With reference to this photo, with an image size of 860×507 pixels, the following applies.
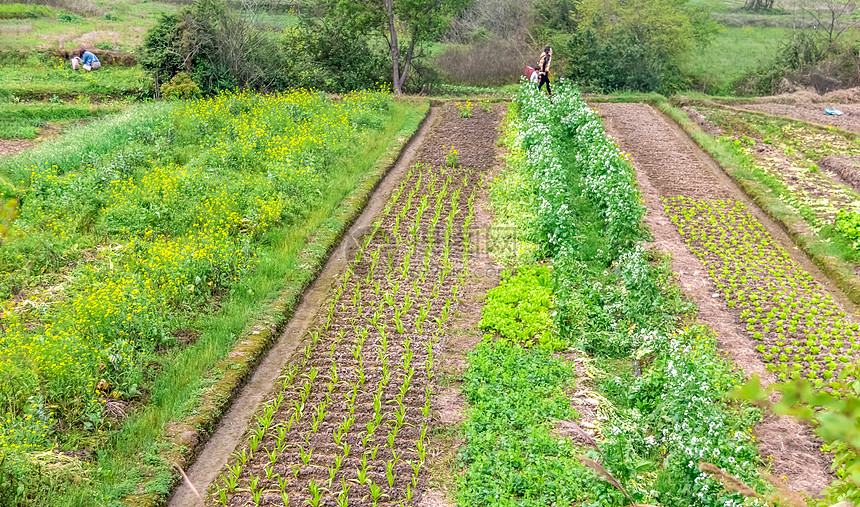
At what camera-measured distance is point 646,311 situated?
327 inches

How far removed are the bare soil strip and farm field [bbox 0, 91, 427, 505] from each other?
0.80 ft

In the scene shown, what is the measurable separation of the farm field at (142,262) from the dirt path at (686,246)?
575 centimetres

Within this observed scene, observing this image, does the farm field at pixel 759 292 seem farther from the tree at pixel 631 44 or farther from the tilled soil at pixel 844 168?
the tree at pixel 631 44

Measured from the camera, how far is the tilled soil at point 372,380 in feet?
19.8

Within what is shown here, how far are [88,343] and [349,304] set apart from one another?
3296 mm

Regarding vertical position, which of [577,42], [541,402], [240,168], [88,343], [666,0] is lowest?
[541,402]

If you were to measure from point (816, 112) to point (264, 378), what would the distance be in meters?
19.8

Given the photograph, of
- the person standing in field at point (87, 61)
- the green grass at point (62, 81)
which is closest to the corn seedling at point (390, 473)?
the green grass at point (62, 81)

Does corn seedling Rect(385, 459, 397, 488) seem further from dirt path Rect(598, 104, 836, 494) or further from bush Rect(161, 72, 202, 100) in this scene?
bush Rect(161, 72, 202, 100)

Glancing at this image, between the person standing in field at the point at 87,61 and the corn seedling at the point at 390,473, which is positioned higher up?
the person standing in field at the point at 87,61

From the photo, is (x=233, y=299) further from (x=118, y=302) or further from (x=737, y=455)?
(x=737, y=455)

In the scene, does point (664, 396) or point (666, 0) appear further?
point (666, 0)

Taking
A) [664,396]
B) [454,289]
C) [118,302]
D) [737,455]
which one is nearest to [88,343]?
[118,302]

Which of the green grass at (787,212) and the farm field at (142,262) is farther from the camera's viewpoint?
the green grass at (787,212)
